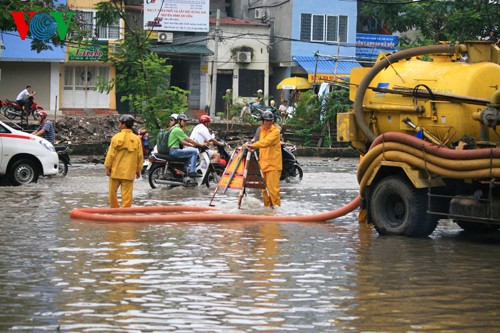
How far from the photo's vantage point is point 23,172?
23469 millimetres

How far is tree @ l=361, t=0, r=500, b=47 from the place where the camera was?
31328mm

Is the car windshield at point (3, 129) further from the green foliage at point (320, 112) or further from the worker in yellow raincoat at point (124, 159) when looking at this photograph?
the green foliage at point (320, 112)

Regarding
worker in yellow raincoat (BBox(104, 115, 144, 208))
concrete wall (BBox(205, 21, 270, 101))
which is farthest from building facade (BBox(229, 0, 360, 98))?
worker in yellow raincoat (BBox(104, 115, 144, 208))

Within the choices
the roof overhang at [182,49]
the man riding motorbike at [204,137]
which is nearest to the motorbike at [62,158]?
the man riding motorbike at [204,137]

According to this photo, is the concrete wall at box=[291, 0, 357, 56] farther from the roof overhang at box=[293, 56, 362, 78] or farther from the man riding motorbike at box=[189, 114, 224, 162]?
the man riding motorbike at box=[189, 114, 224, 162]

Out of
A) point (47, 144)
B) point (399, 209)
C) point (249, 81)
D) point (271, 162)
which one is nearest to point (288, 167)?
point (47, 144)

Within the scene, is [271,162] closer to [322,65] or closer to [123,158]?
[123,158]

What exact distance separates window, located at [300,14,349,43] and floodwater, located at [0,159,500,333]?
4267 centimetres

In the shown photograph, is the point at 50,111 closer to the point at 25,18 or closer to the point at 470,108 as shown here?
the point at 25,18

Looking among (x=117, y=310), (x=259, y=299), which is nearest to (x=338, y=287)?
(x=259, y=299)

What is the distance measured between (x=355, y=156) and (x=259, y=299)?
30.5m

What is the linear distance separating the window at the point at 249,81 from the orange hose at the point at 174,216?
135 feet

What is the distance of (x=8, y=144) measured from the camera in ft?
75.7

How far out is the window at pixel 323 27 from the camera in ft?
193
